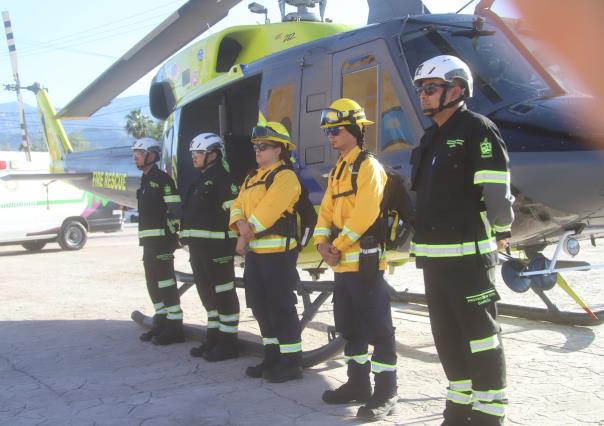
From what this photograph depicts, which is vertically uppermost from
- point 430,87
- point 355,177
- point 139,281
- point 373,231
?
point 430,87

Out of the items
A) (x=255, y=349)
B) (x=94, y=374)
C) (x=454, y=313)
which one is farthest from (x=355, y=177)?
(x=94, y=374)

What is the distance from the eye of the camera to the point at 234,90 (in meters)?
6.55

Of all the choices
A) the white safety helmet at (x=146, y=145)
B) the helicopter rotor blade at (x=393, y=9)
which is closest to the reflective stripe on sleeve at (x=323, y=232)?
the helicopter rotor blade at (x=393, y=9)

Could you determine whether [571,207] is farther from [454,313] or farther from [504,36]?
[504,36]

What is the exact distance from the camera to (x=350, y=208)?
389cm

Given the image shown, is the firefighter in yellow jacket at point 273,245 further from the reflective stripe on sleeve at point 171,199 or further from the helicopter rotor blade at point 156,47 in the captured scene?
the helicopter rotor blade at point 156,47

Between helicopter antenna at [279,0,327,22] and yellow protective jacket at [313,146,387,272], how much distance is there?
363 centimetres

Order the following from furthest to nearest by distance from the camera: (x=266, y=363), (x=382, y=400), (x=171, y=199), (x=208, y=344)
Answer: (x=171, y=199)
(x=208, y=344)
(x=266, y=363)
(x=382, y=400)

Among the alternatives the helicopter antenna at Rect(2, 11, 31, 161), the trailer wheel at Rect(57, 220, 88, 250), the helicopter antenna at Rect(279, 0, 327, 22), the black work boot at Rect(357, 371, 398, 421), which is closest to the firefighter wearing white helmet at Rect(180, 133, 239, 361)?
the black work boot at Rect(357, 371, 398, 421)

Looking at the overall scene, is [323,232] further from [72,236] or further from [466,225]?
[72,236]

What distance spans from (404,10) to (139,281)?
729 centimetres

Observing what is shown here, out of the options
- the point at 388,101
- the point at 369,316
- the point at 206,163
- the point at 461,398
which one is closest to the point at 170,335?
the point at 206,163

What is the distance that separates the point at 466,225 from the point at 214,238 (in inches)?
108

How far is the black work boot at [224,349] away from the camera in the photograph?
5.38 m
